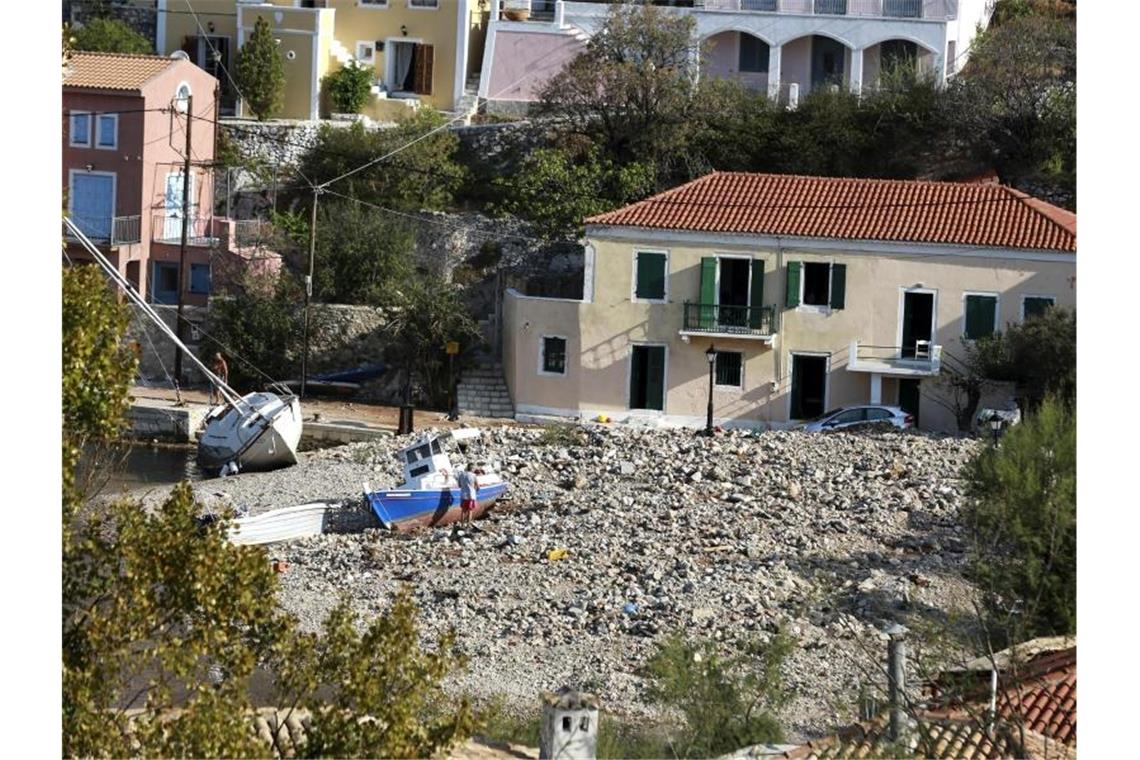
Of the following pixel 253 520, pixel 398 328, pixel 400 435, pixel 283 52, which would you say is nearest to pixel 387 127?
pixel 283 52

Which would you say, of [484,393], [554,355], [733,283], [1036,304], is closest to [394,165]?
[484,393]

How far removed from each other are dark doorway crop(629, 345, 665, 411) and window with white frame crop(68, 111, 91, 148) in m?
9.36

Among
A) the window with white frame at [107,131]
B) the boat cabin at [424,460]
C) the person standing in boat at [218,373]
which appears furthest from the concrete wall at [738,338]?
the window with white frame at [107,131]

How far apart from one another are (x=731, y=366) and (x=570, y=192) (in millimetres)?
4815

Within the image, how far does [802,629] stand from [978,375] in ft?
29.6

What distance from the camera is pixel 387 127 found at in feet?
110

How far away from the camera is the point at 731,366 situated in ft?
87.3

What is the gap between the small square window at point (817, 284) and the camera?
26844mm

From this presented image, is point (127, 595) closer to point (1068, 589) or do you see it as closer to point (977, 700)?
point (977, 700)

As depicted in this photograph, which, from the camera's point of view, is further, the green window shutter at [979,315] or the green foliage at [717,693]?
the green window shutter at [979,315]

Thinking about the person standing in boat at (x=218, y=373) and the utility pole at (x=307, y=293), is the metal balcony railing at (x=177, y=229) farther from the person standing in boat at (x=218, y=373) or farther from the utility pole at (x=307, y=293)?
the person standing in boat at (x=218, y=373)

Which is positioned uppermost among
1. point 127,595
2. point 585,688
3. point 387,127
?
point 387,127

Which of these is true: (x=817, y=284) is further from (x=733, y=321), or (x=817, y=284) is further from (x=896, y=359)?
(x=896, y=359)

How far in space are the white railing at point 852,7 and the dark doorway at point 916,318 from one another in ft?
29.8
